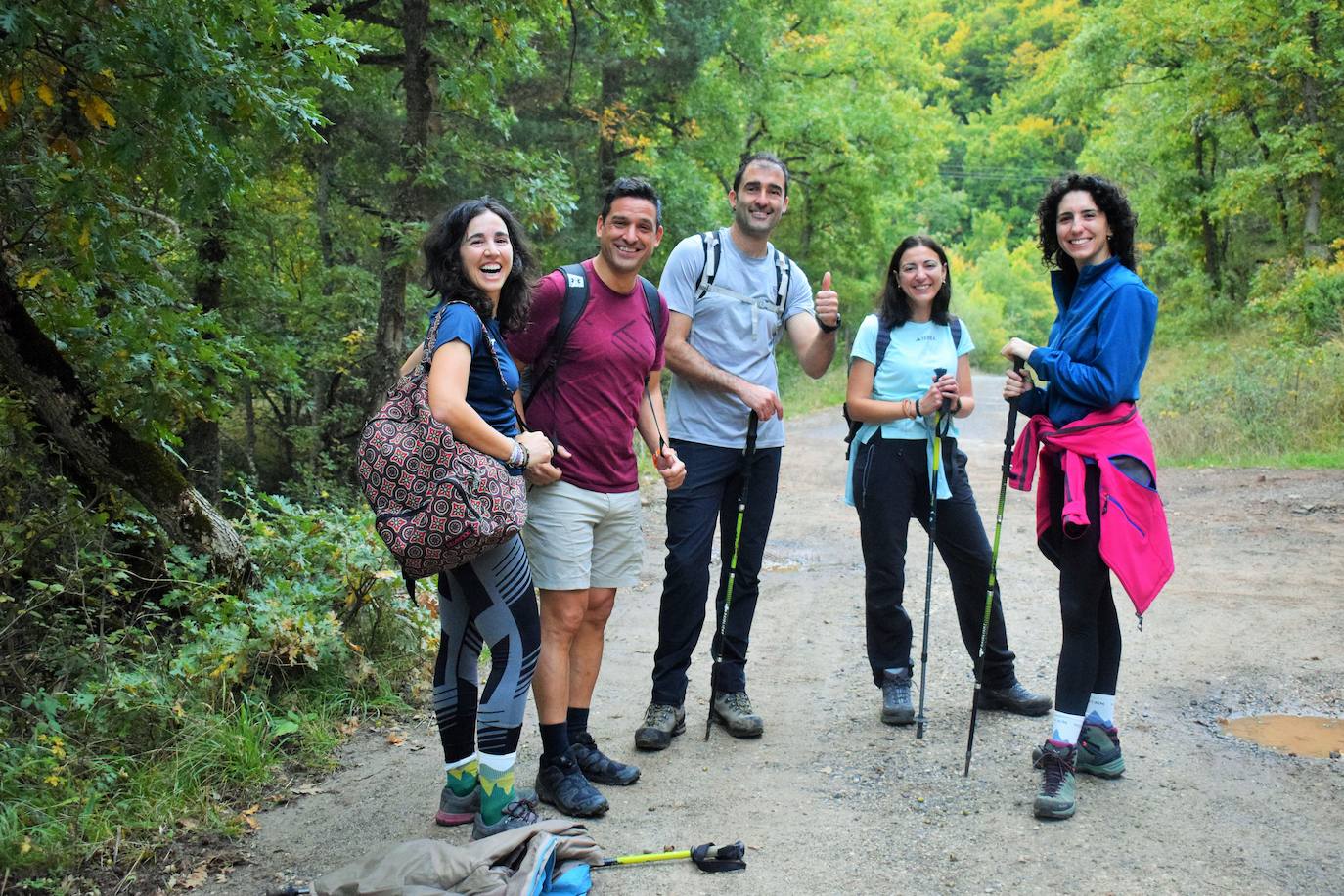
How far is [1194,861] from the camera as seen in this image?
3.38 metres

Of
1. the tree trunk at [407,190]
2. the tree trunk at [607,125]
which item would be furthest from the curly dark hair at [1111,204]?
the tree trunk at [607,125]

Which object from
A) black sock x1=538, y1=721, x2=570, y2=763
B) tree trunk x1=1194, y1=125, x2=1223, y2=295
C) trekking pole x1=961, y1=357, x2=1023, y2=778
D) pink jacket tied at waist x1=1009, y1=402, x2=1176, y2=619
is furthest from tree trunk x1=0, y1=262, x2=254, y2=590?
tree trunk x1=1194, y1=125, x2=1223, y2=295

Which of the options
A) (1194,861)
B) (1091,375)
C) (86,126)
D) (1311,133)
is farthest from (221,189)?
(1311,133)

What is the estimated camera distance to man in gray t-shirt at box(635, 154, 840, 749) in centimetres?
451

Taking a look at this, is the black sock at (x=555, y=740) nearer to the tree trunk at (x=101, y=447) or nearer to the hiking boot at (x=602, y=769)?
the hiking boot at (x=602, y=769)

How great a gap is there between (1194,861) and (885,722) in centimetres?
157

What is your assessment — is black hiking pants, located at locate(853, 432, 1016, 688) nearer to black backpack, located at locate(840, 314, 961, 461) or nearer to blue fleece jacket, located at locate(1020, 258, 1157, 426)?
black backpack, located at locate(840, 314, 961, 461)

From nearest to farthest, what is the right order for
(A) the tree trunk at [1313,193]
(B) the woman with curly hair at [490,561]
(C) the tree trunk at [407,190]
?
(B) the woman with curly hair at [490,561]
(C) the tree trunk at [407,190]
(A) the tree trunk at [1313,193]

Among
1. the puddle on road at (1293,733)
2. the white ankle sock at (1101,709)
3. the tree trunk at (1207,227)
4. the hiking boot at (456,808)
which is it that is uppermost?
the tree trunk at (1207,227)

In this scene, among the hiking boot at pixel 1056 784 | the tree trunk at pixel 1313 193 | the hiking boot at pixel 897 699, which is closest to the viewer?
the hiking boot at pixel 1056 784

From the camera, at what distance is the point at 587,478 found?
394cm

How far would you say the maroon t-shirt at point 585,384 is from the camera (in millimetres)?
3949

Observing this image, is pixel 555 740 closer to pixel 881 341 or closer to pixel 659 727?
pixel 659 727

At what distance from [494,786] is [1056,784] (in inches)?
76.7
